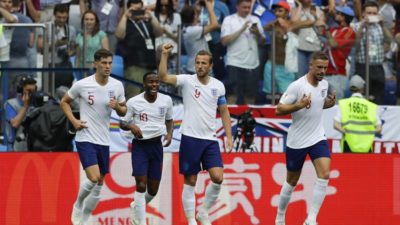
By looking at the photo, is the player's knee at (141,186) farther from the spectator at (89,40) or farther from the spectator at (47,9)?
the spectator at (47,9)

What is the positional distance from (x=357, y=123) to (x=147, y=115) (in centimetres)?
507

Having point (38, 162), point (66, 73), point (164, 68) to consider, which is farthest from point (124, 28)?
point (164, 68)

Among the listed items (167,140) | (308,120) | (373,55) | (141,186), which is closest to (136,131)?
(167,140)

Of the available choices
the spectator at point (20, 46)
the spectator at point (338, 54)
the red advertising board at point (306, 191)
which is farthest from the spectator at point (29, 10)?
the spectator at point (338, 54)

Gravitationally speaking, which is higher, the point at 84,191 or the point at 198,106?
the point at 198,106

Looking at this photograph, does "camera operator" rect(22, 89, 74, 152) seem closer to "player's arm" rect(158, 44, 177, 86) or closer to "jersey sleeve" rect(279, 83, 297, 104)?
"player's arm" rect(158, 44, 177, 86)

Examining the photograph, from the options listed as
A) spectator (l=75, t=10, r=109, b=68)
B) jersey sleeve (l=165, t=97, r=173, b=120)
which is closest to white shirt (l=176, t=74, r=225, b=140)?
jersey sleeve (l=165, t=97, r=173, b=120)

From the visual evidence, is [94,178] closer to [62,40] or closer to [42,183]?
[42,183]

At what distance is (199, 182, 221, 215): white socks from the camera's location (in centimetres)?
1839

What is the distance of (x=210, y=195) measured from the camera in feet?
60.6

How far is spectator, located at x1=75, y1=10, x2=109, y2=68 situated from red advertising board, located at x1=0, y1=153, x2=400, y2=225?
2.78 m

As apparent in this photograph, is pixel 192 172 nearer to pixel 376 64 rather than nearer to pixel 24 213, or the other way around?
pixel 24 213

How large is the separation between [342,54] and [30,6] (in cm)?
575

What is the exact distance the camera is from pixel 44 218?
20.2 m
